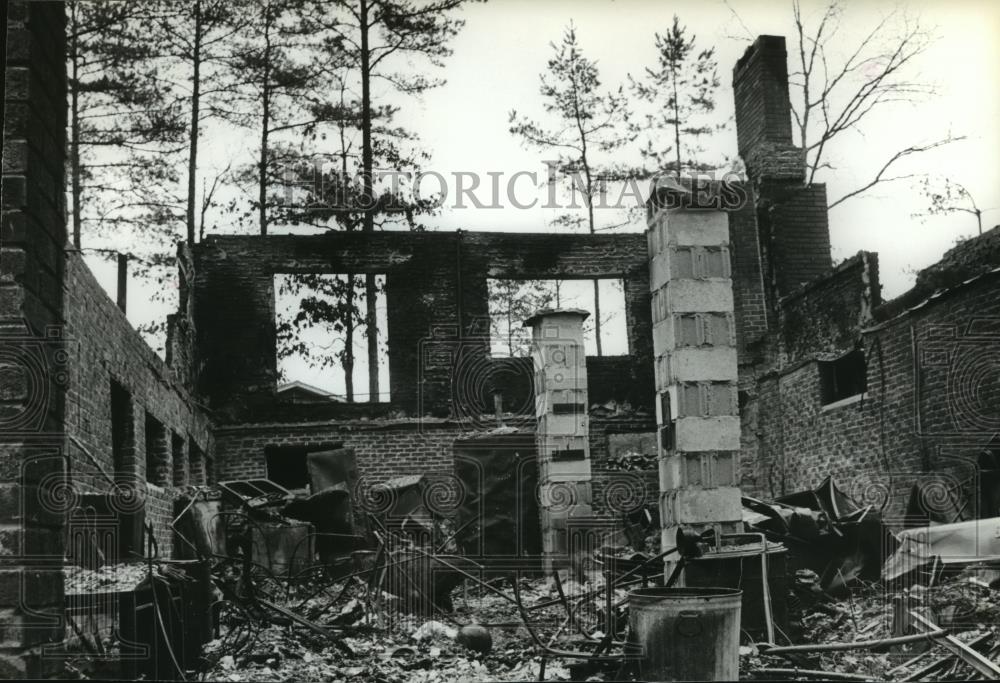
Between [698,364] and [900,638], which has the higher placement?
[698,364]

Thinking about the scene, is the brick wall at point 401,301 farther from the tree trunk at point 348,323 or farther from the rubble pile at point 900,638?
the rubble pile at point 900,638

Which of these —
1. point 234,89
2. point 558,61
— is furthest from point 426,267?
point 558,61

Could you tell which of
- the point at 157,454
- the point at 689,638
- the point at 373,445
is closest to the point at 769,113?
the point at 373,445

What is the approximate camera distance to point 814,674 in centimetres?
595

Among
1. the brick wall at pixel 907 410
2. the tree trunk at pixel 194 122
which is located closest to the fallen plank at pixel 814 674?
the brick wall at pixel 907 410

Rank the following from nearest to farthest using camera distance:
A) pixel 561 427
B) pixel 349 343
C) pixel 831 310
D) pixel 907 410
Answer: pixel 907 410
pixel 561 427
pixel 831 310
pixel 349 343

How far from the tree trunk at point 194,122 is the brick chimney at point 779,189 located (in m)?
8.88

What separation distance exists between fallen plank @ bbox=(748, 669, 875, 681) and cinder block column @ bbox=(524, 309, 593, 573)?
6025 millimetres

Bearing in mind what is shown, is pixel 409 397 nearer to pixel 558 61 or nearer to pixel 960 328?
pixel 558 61

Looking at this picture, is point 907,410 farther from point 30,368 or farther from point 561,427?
point 30,368

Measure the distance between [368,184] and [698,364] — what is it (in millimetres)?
10707

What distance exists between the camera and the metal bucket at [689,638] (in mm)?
5438

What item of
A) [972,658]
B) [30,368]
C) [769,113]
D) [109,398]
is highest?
[769,113]

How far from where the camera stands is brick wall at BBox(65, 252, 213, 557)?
7.73 metres
